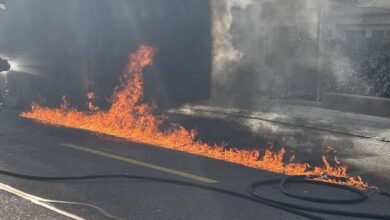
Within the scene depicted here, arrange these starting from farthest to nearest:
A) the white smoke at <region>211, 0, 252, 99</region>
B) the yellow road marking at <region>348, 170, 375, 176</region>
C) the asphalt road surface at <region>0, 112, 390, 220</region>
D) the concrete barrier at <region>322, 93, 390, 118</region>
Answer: the concrete barrier at <region>322, 93, 390, 118</region>, the white smoke at <region>211, 0, 252, 99</region>, the yellow road marking at <region>348, 170, 375, 176</region>, the asphalt road surface at <region>0, 112, 390, 220</region>

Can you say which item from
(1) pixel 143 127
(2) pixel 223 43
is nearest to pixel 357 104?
(2) pixel 223 43

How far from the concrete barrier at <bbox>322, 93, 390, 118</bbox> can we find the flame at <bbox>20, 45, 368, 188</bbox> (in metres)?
5.42

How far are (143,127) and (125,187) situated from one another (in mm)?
4013

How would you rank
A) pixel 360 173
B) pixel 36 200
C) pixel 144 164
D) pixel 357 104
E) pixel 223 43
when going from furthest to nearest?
pixel 357 104 → pixel 223 43 → pixel 144 164 → pixel 360 173 → pixel 36 200

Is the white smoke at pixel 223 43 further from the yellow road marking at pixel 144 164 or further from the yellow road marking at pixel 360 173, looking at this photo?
the yellow road marking at pixel 360 173

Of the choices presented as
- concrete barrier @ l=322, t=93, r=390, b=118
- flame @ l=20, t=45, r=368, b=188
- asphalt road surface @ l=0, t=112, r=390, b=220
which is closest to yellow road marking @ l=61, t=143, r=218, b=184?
asphalt road surface @ l=0, t=112, r=390, b=220

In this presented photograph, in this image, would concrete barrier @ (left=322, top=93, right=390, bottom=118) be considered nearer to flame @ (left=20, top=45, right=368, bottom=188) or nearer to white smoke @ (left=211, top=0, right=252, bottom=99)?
white smoke @ (left=211, top=0, right=252, bottom=99)

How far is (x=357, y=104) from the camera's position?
13.3 metres

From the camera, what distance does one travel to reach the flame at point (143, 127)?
22.7 ft

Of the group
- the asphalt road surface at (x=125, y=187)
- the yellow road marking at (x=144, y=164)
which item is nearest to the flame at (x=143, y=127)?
the asphalt road surface at (x=125, y=187)

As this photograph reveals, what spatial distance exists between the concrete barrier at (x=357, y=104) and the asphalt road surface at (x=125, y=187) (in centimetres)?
716

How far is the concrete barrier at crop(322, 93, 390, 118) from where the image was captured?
12719 millimetres

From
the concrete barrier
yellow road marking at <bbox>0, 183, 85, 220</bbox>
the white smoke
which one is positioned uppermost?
the white smoke

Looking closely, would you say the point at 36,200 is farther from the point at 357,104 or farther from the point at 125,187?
the point at 357,104
